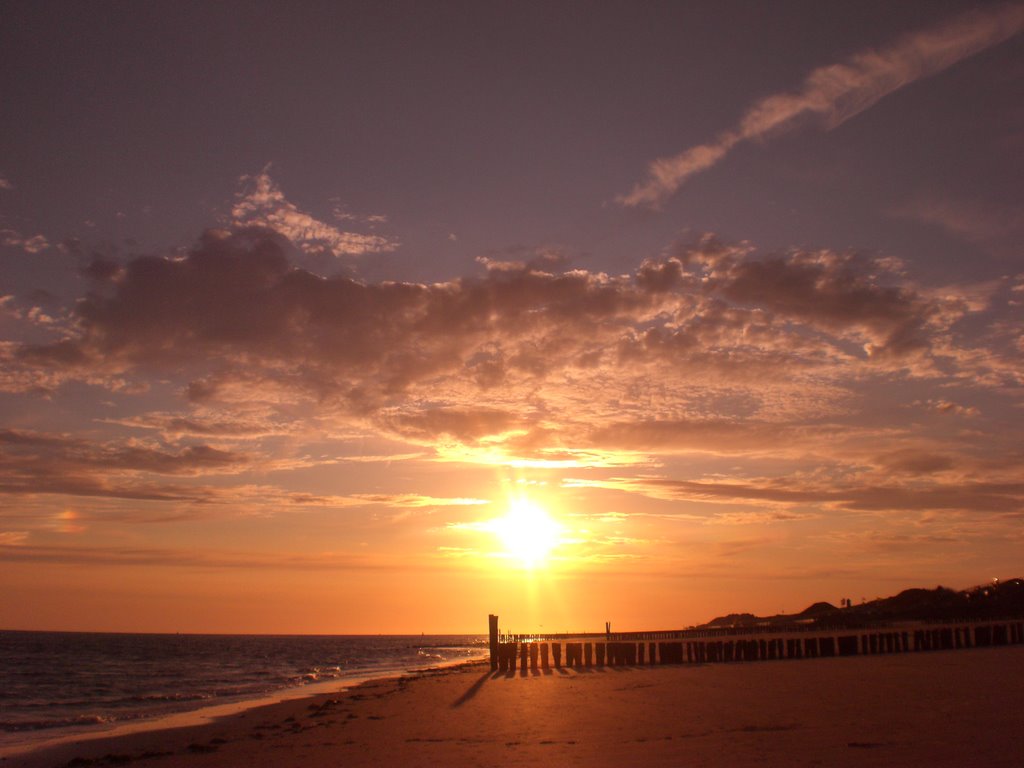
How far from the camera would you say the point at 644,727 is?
616 inches

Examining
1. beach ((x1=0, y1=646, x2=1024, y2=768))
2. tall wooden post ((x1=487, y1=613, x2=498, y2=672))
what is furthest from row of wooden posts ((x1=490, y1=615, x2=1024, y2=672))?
beach ((x1=0, y1=646, x2=1024, y2=768))

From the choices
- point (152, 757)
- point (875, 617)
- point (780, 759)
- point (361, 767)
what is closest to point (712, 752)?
point (780, 759)

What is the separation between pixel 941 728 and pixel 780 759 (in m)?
3.72

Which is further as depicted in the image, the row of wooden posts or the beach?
the row of wooden posts

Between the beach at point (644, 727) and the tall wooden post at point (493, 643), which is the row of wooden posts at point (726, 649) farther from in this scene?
the beach at point (644, 727)

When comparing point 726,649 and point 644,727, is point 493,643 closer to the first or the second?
point 726,649

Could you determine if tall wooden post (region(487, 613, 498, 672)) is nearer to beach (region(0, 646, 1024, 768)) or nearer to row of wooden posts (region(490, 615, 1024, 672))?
row of wooden posts (region(490, 615, 1024, 672))

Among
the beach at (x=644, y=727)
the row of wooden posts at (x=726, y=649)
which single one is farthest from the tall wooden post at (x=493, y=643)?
the beach at (x=644, y=727)

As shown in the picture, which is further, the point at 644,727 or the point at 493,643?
the point at 493,643

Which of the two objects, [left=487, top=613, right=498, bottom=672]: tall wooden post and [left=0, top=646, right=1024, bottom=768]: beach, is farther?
[left=487, top=613, right=498, bottom=672]: tall wooden post

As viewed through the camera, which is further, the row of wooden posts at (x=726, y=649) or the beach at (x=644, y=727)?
the row of wooden posts at (x=726, y=649)

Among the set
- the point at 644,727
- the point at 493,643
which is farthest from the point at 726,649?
the point at 644,727

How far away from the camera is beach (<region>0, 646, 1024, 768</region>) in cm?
1206

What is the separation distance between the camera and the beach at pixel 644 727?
1206cm
